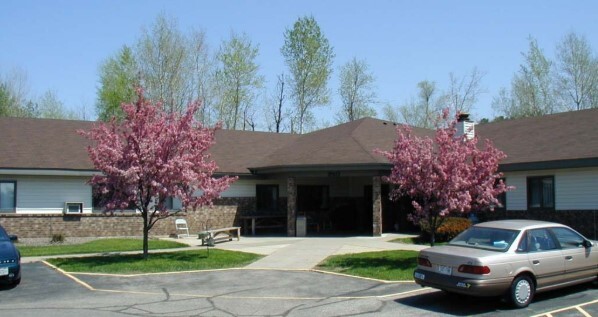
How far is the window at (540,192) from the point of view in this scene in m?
20.9

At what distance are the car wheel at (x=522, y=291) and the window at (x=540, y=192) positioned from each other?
1152 centimetres

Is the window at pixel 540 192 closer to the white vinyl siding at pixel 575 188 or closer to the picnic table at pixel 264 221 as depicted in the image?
the white vinyl siding at pixel 575 188

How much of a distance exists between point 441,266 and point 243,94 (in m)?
39.5

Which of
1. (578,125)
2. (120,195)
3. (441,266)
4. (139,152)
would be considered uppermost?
(578,125)

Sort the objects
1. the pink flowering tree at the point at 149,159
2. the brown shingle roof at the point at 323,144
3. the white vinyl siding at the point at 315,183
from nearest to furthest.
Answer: the pink flowering tree at the point at 149,159, the brown shingle roof at the point at 323,144, the white vinyl siding at the point at 315,183

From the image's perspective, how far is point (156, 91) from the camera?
1693 inches

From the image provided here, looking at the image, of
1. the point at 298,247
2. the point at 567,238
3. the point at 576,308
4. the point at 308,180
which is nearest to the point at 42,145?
the point at 308,180

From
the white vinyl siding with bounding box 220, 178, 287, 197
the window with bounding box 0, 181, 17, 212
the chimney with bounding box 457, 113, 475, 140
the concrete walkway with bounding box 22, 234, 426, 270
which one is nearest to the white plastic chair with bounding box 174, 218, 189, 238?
the concrete walkway with bounding box 22, 234, 426, 270

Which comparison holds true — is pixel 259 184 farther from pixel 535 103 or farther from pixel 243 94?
pixel 535 103

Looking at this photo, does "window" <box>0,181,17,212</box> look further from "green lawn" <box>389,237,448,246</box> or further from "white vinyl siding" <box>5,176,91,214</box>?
"green lawn" <box>389,237,448,246</box>

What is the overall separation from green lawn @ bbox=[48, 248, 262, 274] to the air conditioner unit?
22.4 feet

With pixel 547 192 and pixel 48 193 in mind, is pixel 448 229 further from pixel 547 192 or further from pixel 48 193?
pixel 48 193

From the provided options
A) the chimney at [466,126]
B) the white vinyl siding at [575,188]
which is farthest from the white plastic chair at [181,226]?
the white vinyl siding at [575,188]

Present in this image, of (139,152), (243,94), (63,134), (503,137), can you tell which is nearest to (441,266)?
(139,152)
